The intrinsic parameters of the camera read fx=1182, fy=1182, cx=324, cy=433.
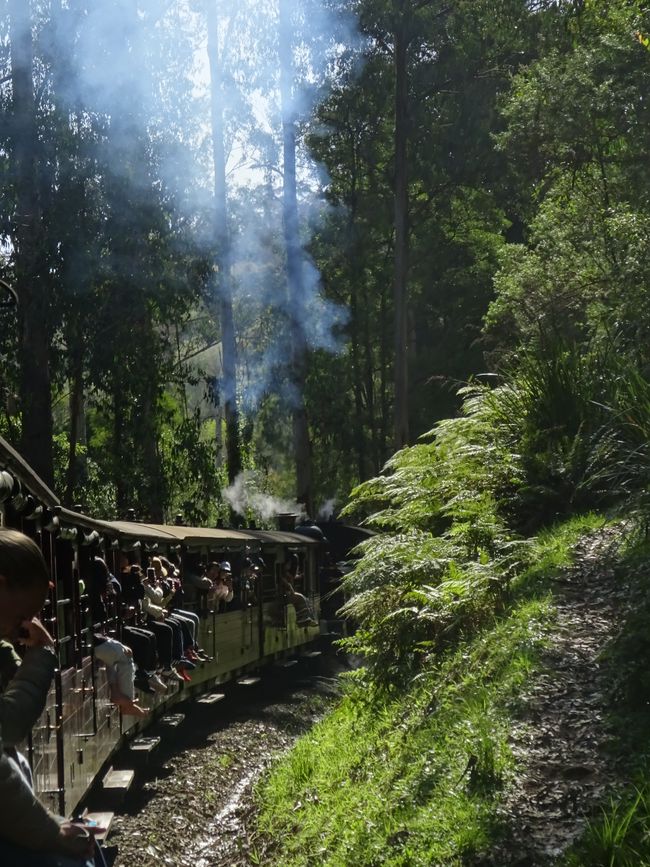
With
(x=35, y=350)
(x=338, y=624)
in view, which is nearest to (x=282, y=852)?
(x=35, y=350)

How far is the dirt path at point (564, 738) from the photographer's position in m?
5.50

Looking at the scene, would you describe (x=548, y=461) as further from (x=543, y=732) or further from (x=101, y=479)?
(x=101, y=479)

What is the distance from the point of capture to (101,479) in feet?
80.2

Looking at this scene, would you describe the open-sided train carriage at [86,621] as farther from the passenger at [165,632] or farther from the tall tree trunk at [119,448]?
the tall tree trunk at [119,448]

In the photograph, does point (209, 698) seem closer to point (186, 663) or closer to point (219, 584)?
point (219, 584)

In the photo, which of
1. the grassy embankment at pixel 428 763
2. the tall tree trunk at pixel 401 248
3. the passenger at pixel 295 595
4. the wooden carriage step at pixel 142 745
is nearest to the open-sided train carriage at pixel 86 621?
the wooden carriage step at pixel 142 745

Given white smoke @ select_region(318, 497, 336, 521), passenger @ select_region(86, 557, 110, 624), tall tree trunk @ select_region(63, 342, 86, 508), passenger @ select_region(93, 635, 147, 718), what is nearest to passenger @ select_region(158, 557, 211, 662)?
passenger @ select_region(93, 635, 147, 718)

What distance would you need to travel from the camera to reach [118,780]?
1025 cm

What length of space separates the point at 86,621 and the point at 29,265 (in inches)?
487

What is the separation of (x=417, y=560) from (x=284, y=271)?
3348cm

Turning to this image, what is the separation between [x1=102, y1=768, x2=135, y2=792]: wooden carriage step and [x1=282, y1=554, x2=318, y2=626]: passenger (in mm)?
10623

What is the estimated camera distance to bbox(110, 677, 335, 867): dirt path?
9373mm

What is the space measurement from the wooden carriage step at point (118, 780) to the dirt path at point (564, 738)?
409 centimetres

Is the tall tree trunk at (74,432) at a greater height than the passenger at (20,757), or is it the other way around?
the tall tree trunk at (74,432)
